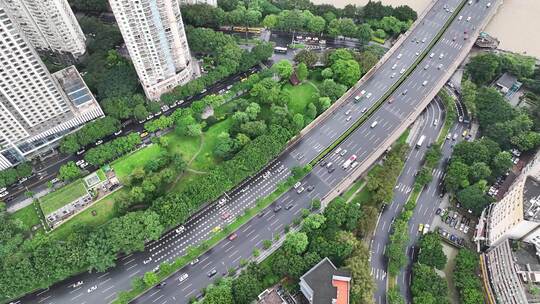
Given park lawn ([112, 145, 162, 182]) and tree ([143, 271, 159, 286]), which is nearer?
tree ([143, 271, 159, 286])

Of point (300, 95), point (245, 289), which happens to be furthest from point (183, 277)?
point (300, 95)

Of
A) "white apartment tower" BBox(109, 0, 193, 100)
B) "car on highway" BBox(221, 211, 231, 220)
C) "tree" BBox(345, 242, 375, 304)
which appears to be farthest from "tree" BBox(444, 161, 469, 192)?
"white apartment tower" BBox(109, 0, 193, 100)

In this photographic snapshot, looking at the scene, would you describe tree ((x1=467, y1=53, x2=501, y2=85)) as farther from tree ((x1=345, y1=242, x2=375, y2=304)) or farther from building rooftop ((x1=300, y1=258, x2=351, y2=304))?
building rooftop ((x1=300, y1=258, x2=351, y2=304))

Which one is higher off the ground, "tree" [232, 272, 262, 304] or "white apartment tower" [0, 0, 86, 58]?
"white apartment tower" [0, 0, 86, 58]

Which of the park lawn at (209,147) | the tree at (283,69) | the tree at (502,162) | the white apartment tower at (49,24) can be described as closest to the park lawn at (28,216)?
the park lawn at (209,147)

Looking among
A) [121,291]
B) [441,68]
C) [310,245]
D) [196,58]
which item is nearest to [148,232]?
[121,291]

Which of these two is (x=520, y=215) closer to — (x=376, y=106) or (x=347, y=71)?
(x=376, y=106)
